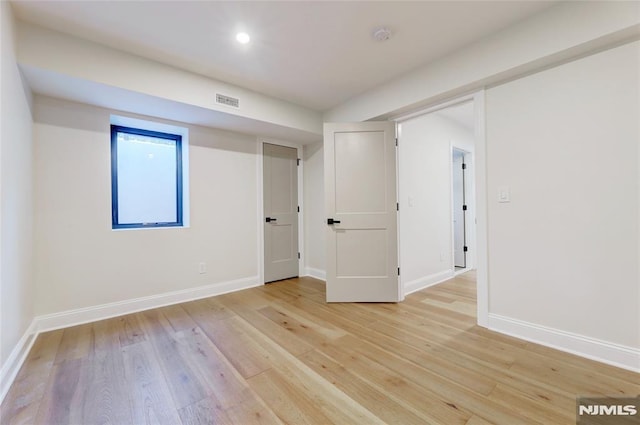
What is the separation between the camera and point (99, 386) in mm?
1642

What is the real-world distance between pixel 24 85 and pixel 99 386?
2398 millimetres

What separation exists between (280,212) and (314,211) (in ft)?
1.82

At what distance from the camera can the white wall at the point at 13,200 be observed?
1634mm

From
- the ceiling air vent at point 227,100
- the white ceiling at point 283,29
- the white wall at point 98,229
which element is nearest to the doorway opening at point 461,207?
the white ceiling at point 283,29

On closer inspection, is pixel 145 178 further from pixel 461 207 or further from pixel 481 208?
pixel 461 207

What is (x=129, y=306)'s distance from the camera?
283 centimetres

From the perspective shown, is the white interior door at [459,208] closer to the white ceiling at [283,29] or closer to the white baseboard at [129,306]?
the white ceiling at [283,29]

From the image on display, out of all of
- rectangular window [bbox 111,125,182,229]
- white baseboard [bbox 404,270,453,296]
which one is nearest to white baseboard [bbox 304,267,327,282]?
white baseboard [bbox 404,270,453,296]

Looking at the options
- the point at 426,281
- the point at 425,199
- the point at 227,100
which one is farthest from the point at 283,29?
Result: the point at 426,281

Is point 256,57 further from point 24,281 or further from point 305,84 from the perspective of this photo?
point 24,281

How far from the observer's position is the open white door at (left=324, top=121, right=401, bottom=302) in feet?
10.3

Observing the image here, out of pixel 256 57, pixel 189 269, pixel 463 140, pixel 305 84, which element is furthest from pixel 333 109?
pixel 189 269

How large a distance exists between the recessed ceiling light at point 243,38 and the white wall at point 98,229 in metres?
1.50

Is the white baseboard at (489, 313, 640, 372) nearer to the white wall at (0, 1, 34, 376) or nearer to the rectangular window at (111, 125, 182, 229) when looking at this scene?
the white wall at (0, 1, 34, 376)
